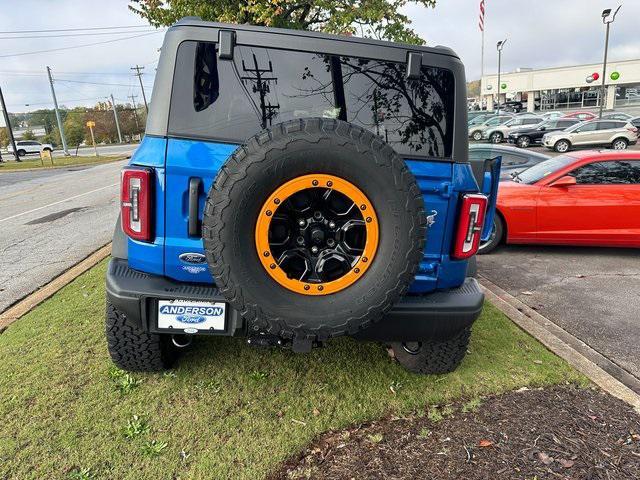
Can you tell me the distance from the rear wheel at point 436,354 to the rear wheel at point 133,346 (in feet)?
4.92

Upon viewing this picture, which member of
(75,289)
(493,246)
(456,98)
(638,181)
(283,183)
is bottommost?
(493,246)

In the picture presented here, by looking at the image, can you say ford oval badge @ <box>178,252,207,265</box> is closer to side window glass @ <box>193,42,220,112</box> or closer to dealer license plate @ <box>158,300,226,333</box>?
dealer license plate @ <box>158,300,226,333</box>

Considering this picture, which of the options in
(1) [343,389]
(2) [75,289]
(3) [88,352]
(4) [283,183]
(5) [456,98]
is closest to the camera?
(4) [283,183]

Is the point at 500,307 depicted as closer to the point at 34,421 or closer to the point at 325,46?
the point at 325,46

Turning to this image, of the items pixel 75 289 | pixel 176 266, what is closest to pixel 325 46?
pixel 176 266

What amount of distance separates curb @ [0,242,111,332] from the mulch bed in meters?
2.95

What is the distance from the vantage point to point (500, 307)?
407 cm

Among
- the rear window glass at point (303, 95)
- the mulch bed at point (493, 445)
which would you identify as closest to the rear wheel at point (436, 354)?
the mulch bed at point (493, 445)

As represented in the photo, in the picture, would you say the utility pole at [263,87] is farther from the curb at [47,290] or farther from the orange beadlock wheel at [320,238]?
the curb at [47,290]

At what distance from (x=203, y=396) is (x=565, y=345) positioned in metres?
2.62

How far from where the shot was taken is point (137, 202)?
2.19 meters

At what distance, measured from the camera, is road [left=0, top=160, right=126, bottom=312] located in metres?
5.06

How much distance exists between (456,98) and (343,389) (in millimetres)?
1803

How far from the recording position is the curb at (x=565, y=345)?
280 cm
